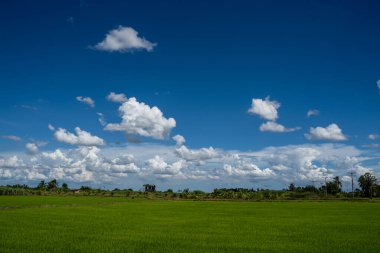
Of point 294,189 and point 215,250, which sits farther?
point 294,189

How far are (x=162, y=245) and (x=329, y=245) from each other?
6812mm

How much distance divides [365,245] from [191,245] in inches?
279

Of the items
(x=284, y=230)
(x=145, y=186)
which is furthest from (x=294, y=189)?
(x=284, y=230)

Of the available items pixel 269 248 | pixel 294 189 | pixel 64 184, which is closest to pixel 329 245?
pixel 269 248

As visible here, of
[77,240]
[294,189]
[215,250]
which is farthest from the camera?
[294,189]

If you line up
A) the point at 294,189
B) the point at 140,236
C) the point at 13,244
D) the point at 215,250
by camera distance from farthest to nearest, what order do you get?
the point at 294,189
the point at 140,236
the point at 13,244
the point at 215,250

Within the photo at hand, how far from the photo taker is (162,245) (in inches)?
604

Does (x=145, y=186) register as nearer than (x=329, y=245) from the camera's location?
No

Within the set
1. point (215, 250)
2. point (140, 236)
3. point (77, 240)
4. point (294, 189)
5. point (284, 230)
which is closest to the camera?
point (215, 250)

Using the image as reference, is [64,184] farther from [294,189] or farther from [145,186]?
[294,189]

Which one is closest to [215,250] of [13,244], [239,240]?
[239,240]

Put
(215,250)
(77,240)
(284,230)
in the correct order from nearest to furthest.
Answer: (215,250)
(77,240)
(284,230)

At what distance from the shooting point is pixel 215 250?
14109 mm

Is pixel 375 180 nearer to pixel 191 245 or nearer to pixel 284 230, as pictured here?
pixel 284 230
